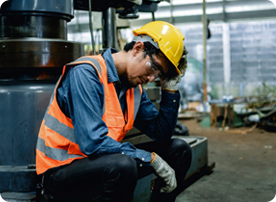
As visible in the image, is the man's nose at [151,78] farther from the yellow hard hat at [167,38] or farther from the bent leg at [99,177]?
the bent leg at [99,177]

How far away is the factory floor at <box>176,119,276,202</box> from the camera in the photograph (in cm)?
250

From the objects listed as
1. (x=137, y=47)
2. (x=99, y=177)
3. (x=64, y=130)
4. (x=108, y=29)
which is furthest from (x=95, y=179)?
(x=108, y=29)

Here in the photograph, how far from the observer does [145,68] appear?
1.68 meters

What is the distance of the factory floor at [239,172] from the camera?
250cm

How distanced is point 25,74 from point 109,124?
2.35ft

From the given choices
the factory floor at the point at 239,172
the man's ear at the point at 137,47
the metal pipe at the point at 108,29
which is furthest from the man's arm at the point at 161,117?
the metal pipe at the point at 108,29

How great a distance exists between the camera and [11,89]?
1.84 meters

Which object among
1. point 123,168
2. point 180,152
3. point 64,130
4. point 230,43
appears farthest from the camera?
point 230,43

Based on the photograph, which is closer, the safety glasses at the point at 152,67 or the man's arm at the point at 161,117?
the safety glasses at the point at 152,67

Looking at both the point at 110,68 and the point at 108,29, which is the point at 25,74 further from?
the point at 108,29

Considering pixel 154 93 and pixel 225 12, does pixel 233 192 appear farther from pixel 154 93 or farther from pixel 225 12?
pixel 225 12

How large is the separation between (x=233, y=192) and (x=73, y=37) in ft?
29.5

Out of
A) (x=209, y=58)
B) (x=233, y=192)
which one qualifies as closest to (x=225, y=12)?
(x=209, y=58)

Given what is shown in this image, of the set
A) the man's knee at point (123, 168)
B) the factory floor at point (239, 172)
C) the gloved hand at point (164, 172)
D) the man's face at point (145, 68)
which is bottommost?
the factory floor at point (239, 172)
